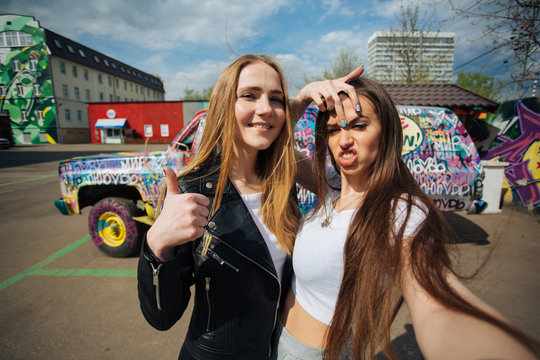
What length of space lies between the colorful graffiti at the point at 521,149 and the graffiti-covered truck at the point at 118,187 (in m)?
8.11

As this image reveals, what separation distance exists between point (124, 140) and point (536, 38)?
107 feet

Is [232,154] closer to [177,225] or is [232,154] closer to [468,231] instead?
[177,225]

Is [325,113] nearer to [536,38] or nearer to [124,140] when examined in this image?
[536,38]

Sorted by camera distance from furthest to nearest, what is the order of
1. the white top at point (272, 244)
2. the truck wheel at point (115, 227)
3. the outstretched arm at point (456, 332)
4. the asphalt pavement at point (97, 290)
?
the truck wheel at point (115, 227) → the asphalt pavement at point (97, 290) → the white top at point (272, 244) → the outstretched arm at point (456, 332)

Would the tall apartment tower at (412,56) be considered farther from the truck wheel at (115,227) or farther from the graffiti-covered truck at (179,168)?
the truck wheel at (115,227)

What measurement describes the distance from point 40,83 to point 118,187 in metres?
35.7

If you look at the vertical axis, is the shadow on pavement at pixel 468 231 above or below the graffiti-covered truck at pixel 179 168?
below

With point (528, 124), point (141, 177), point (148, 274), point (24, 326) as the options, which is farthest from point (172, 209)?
point (528, 124)

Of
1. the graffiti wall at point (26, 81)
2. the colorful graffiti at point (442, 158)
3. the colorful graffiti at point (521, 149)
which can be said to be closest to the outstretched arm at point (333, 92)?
the colorful graffiti at point (442, 158)

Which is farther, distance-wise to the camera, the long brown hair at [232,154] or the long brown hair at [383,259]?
the long brown hair at [232,154]

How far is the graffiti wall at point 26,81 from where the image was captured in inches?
1091

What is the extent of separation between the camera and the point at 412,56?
1453 cm

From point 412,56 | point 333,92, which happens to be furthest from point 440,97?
point 412,56

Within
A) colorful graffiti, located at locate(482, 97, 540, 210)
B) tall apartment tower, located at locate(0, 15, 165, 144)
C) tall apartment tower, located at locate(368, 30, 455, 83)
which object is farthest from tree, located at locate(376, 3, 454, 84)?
tall apartment tower, located at locate(0, 15, 165, 144)
